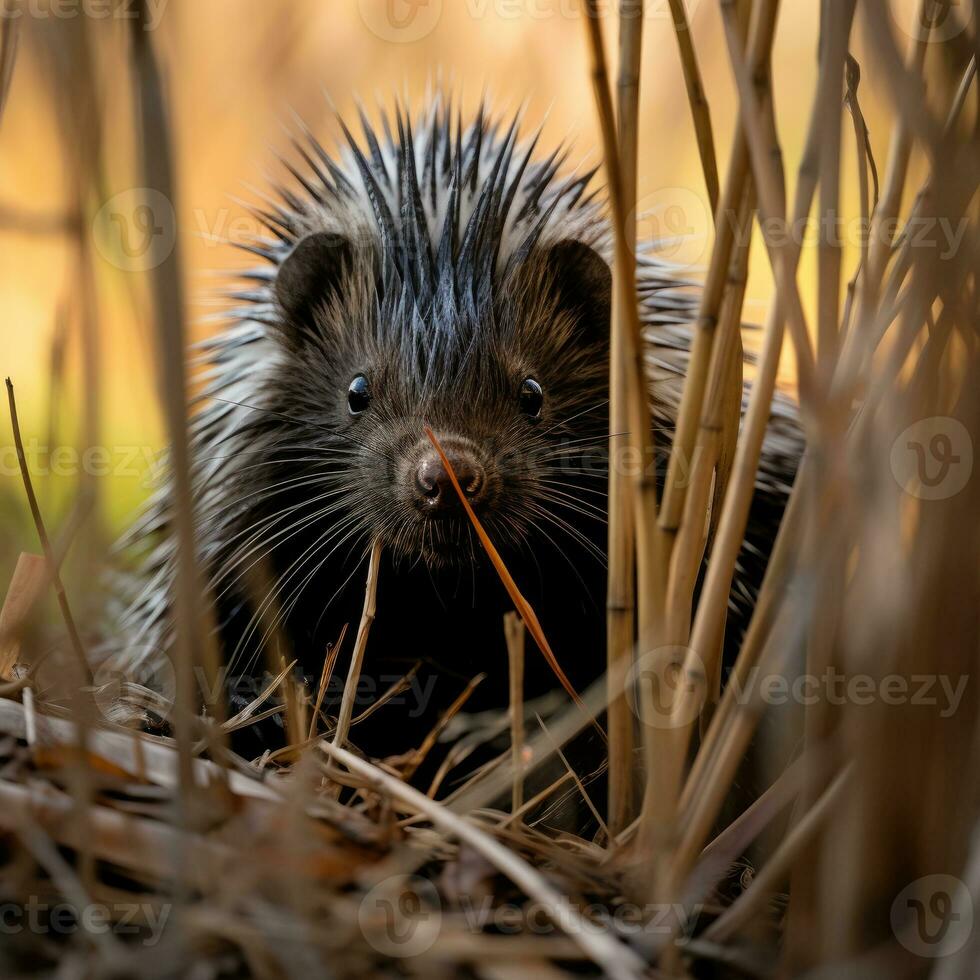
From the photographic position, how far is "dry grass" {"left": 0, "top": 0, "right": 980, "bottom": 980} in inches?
44.4

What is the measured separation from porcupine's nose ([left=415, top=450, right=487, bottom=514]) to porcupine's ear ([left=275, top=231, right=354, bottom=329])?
729 millimetres

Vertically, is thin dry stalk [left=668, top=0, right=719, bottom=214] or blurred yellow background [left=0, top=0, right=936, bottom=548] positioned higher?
blurred yellow background [left=0, top=0, right=936, bottom=548]

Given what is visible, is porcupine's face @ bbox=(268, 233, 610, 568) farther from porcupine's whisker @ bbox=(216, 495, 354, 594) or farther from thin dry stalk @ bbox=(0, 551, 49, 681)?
thin dry stalk @ bbox=(0, 551, 49, 681)

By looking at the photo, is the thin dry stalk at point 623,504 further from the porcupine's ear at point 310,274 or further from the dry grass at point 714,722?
the porcupine's ear at point 310,274

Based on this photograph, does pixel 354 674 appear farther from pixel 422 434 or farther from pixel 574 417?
pixel 574 417

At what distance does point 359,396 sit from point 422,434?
0.92 ft

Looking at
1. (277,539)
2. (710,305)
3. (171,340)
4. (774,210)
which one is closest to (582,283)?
(277,539)

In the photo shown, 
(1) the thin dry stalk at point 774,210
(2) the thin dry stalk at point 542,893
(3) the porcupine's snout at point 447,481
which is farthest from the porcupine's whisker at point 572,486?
(1) the thin dry stalk at point 774,210

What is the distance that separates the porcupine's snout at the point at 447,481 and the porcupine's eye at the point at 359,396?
0.36m

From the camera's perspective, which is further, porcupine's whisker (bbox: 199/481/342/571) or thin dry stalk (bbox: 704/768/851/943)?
porcupine's whisker (bbox: 199/481/342/571)

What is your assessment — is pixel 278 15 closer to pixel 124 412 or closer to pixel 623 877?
pixel 124 412

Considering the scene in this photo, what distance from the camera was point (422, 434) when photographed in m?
2.29

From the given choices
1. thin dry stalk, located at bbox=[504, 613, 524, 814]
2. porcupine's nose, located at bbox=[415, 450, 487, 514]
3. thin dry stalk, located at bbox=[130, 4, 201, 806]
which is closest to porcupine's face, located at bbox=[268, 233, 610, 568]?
porcupine's nose, located at bbox=[415, 450, 487, 514]

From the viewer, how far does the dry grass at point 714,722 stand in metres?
1.13
